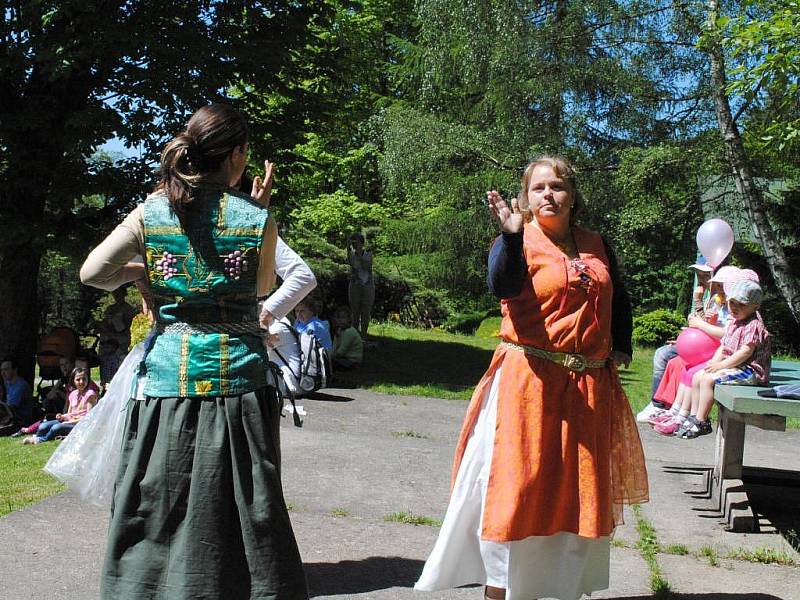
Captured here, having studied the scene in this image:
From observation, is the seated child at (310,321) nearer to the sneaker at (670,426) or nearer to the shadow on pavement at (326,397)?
the shadow on pavement at (326,397)

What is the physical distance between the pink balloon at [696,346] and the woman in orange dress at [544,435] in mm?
3448

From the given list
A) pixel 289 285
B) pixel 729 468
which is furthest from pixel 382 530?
pixel 729 468

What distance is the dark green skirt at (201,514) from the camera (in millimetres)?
3082

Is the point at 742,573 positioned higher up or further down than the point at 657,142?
further down

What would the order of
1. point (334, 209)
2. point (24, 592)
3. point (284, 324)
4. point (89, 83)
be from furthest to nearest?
1. point (334, 209)
2. point (89, 83)
3. point (284, 324)
4. point (24, 592)

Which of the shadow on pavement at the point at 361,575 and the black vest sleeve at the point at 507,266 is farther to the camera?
the shadow on pavement at the point at 361,575

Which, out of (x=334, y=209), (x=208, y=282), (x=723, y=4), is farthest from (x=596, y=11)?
(x=208, y=282)

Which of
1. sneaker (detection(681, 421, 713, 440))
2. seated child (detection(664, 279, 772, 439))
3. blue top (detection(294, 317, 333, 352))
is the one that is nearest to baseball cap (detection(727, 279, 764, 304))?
seated child (detection(664, 279, 772, 439))

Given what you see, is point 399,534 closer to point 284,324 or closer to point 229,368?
point 229,368

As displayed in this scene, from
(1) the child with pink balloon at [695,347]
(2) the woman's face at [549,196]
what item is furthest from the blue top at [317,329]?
(2) the woman's face at [549,196]

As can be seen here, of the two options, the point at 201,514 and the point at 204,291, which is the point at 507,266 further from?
the point at 201,514

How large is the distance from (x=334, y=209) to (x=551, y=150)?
868 centimetres

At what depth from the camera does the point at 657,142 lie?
64.0 feet

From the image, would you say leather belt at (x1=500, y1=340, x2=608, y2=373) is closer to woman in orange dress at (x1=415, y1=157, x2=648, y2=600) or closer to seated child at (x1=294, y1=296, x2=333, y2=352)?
woman in orange dress at (x1=415, y1=157, x2=648, y2=600)
